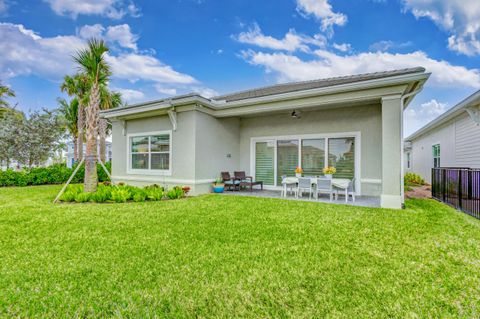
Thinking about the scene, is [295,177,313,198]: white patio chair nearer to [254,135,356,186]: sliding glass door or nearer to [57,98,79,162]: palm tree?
[254,135,356,186]: sliding glass door

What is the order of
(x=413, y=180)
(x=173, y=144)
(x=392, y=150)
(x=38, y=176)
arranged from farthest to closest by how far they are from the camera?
1. (x=413, y=180)
2. (x=38, y=176)
3. (x=173, y=144)
4. (x=392, y=150)

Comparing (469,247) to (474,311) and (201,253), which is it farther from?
(201,253)

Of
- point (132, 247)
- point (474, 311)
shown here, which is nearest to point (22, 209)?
point (132, 247)

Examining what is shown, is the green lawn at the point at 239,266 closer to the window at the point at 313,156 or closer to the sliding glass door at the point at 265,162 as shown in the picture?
the window at the point at 313,156

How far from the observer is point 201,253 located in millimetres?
3229

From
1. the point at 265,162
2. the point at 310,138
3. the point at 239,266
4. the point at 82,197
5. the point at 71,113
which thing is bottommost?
the point at 239,266

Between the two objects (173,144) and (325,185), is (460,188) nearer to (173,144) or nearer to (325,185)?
(325,185)

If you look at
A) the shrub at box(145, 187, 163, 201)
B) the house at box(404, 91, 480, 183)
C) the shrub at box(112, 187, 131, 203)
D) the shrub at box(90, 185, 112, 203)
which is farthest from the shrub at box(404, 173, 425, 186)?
the shrub at box(90, 185, 112, 203)

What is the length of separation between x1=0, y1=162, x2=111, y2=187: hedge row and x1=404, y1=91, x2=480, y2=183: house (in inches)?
702

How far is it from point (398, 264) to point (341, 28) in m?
11.0

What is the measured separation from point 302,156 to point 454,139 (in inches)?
279

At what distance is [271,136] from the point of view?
9914 millimetres

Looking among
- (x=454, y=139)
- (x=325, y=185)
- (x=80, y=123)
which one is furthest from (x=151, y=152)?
(x=454, y=139)

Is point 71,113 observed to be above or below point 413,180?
above
